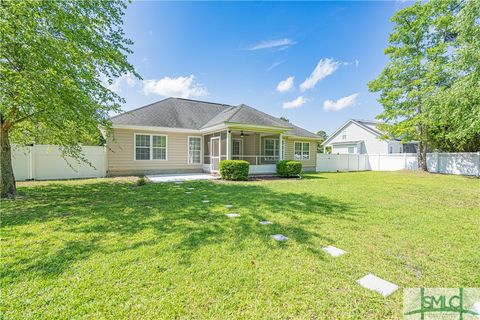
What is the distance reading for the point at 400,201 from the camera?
620 cm

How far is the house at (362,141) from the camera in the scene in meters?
22.8

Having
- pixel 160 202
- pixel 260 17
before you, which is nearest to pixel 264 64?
pixel 260 17

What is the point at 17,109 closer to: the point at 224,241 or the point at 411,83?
the point at 224,241

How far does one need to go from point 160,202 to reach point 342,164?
55.4 ft

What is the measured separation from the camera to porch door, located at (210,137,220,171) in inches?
461

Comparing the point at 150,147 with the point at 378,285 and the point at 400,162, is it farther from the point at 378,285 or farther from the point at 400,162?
the point at 400,162

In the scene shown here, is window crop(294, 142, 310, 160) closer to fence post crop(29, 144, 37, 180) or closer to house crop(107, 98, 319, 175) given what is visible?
house crop(107, 98, 319, 175)

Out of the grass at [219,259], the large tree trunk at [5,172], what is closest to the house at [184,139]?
the large tree trunk at [5,172]

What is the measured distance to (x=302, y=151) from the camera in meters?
16.3

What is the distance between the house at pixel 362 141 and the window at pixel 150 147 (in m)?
21.5

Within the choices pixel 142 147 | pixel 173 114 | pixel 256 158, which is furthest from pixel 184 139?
pixel 256 158

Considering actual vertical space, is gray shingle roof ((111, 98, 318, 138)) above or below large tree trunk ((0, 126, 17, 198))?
above

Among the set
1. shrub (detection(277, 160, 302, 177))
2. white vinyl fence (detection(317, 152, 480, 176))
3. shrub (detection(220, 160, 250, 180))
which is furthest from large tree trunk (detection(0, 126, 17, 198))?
white vinyl fence (detection(317, 152, 480, 176))

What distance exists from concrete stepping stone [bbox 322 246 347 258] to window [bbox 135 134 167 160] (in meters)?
11.1
